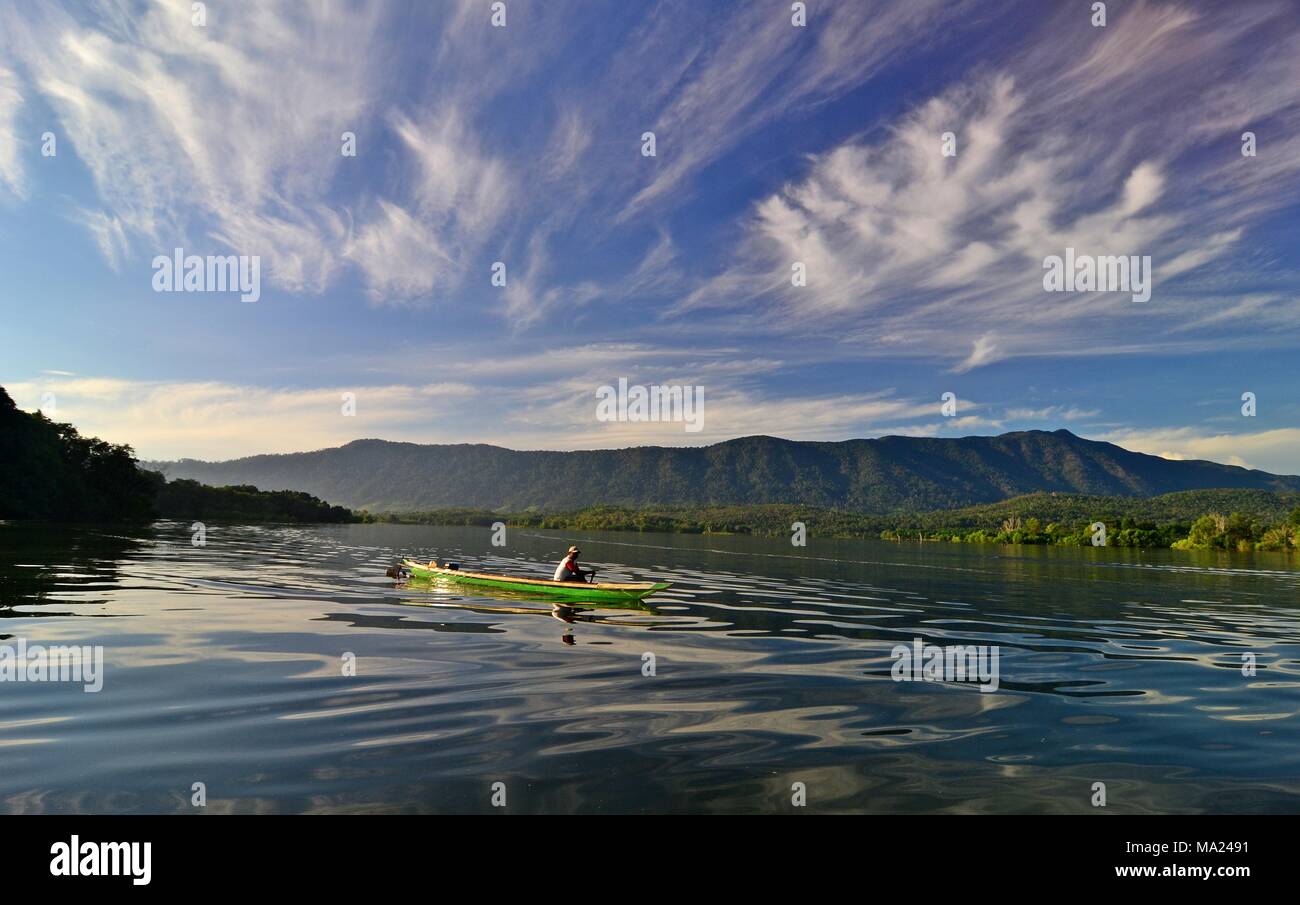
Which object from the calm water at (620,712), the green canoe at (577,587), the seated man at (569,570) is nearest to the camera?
the calm water at (620,712)

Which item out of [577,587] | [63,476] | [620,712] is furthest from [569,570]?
[63,476]

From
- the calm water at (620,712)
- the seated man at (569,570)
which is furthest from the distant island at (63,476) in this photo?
the seated man at (569,570)

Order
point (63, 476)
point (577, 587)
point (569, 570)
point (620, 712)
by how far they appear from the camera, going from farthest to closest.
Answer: point (63, 476) < point (569, 570) < point (577, 587) < point (620, 712)

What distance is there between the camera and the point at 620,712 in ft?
54.3

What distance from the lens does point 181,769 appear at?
12.1 meters

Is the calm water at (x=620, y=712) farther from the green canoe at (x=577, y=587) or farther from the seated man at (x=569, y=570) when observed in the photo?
the seated man at (x=569, y=570)

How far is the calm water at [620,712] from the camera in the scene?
11.8 meters

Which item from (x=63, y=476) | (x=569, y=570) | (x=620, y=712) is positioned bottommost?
(x=620, y=712)

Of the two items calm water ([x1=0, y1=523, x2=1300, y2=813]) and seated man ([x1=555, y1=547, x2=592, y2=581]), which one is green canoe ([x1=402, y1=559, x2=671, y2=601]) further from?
calm water ([x1=0, y1=523, x2=1300, y2=813])

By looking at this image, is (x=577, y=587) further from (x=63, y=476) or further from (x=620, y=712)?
(x=63, y=476)

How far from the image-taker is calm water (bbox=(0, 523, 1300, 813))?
1180 centimetres
